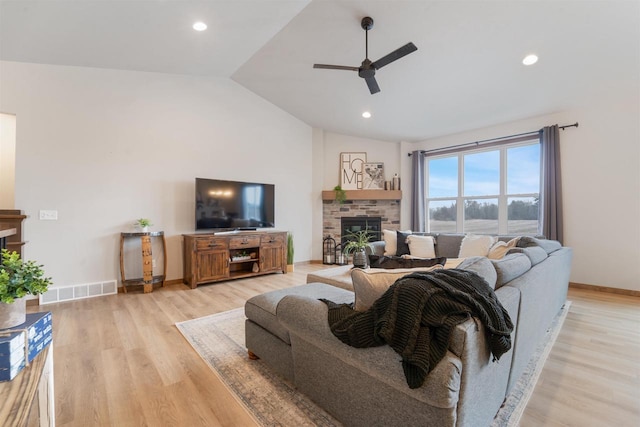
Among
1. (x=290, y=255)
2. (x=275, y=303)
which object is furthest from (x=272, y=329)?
(x=290, y=255)

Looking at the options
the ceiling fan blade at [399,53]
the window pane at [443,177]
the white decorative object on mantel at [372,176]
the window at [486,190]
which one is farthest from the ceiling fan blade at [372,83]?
the window pane at [443,177]

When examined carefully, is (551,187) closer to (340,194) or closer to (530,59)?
(530,59)

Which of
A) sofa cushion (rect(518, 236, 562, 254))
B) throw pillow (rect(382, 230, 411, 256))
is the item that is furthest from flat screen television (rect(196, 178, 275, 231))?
sofa cushion (rect(518, 236, 562, 254))

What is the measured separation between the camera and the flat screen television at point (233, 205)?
14.8ft

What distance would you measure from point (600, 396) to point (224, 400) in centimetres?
239

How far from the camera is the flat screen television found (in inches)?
178

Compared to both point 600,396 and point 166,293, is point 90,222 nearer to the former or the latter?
point 166,293

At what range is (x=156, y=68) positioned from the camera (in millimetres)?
4191

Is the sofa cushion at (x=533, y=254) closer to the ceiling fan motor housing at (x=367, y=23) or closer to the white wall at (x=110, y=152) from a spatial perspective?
the ceiling fan motor housing at (x=367, y=23)

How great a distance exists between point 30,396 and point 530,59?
5016mm

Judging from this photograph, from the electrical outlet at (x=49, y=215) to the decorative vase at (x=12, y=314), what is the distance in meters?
3.27

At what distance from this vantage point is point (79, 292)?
3771mm

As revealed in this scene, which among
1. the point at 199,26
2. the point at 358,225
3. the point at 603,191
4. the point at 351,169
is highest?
the point at 199,26

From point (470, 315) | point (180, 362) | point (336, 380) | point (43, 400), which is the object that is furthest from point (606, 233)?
point (43, 400)
